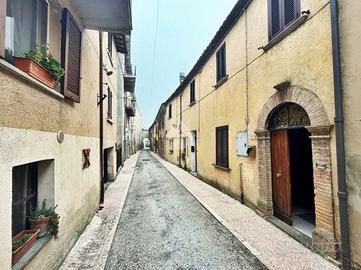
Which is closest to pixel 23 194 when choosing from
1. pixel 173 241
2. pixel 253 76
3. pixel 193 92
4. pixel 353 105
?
pixel 173 241

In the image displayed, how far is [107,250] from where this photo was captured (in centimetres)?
396

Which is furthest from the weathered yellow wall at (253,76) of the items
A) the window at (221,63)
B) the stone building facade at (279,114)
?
the window at (221,63)

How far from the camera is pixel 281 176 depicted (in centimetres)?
525

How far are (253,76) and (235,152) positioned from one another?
2544mm

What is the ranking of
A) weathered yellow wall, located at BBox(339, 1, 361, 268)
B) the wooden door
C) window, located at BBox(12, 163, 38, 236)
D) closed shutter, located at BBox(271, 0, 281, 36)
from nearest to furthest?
window, located at BBox(12, 163, 38, 236)
weathered yellow wall, located at BBox(339, 1, 361, 268)
the wooden door
closed shutter, located at BBox(271, 0, 281, 36)

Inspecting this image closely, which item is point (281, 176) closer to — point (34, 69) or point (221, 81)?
point (221, 81)

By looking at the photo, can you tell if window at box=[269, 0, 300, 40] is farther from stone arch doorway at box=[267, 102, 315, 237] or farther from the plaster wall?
the plaster wall

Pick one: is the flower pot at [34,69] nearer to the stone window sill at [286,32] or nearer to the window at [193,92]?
the stone window sill at [286,32]

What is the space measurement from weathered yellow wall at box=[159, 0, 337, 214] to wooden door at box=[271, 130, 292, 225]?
62 centimetres

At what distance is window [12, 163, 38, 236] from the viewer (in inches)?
113

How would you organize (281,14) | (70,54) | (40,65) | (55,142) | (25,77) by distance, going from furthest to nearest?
(281,14)
(70,54)
(55,142)
(40,65)
(25,77)

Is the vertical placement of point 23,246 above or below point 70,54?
below

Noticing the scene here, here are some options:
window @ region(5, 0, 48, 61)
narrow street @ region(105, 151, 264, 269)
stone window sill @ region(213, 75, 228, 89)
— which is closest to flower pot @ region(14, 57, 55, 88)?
window @ region(5, 0, 48, 61)

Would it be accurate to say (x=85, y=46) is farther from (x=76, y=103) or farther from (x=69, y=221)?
(x=69, y=221)
